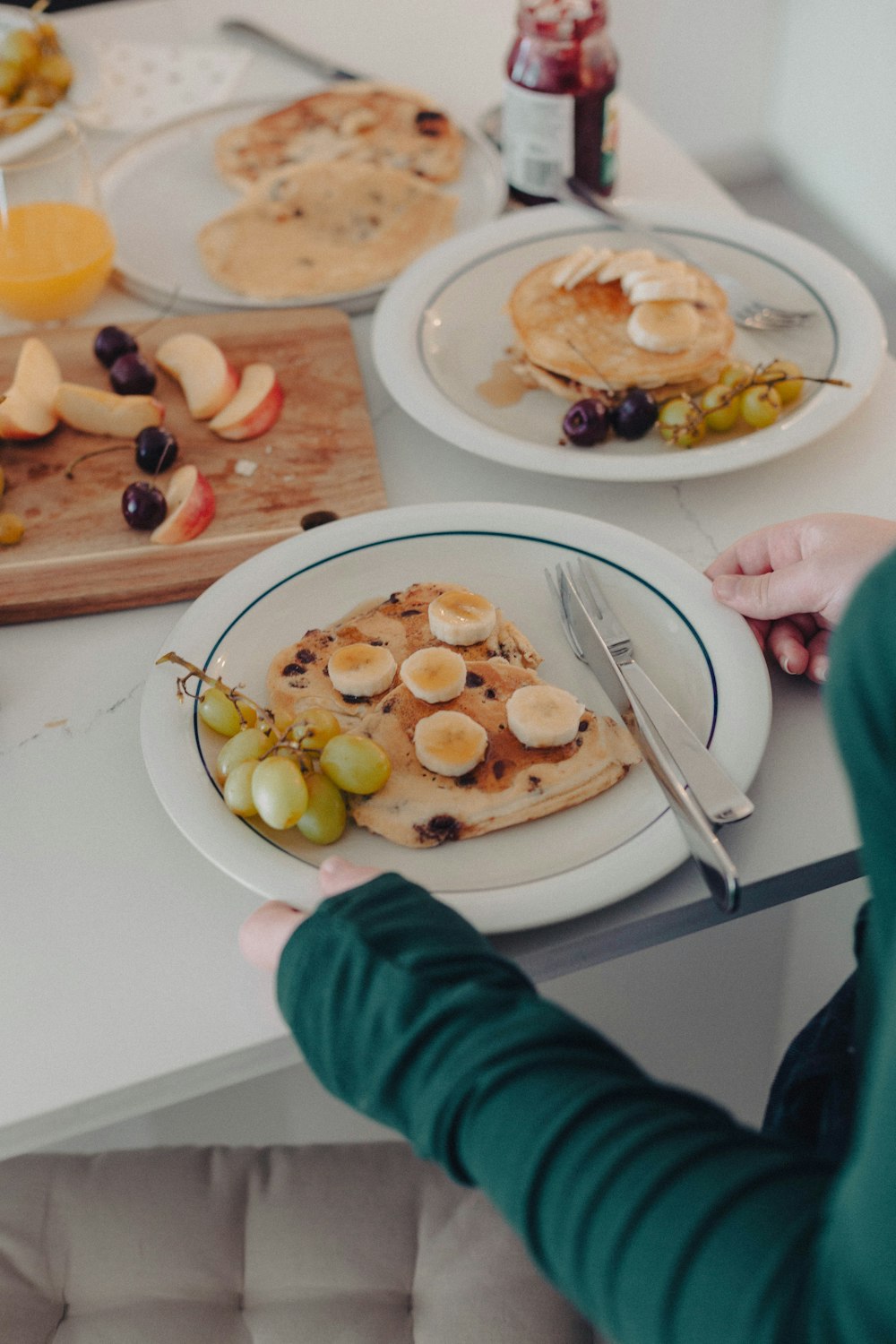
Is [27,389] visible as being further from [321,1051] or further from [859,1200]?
[859,1200]

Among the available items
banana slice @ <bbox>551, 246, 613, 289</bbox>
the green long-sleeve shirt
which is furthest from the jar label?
the green long-sleeve shirt

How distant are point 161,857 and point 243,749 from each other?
107 millimetres

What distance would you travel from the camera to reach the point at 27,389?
4.01 feet

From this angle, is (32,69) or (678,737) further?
(32,69)

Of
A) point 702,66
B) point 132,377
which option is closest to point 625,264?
point 132,377

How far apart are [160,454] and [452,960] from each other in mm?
695

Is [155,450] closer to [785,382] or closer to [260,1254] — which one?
[785,382]

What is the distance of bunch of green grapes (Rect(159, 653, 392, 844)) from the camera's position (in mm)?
790

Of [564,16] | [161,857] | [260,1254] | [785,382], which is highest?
[564,16]

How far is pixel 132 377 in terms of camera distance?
1252mm

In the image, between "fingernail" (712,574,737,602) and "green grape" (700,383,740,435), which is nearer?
"fingernail" (712,574,737,602)

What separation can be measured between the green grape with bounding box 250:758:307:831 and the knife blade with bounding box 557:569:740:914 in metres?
0.25

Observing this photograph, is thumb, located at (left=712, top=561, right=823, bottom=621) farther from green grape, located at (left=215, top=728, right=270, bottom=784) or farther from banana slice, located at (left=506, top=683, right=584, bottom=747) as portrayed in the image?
green grape, located at (left=215, top=728, right=270, bottom=784)

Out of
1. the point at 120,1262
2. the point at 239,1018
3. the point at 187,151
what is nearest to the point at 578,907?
the point at 239,1018
